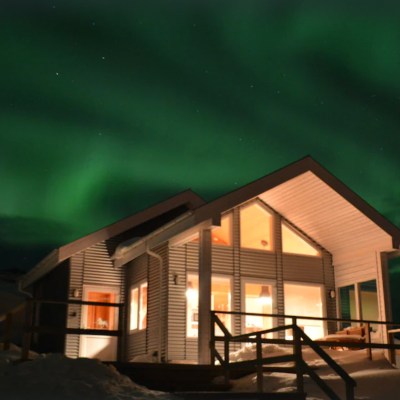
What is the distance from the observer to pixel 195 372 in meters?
13.2

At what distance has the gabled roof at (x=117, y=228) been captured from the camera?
18.8 meters

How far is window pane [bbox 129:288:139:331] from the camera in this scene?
1888 centimetres

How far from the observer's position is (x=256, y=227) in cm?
1836

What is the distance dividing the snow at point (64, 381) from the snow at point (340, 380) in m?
2.71

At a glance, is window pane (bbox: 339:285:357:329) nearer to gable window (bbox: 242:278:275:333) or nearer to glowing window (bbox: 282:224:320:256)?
glowing window (bbox: 282:224:320:256)

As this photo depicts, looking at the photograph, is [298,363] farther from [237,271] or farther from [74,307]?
[74,307]

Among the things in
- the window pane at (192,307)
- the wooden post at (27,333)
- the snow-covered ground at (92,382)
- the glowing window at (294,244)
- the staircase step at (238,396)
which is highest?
the glowing window at (294,244)

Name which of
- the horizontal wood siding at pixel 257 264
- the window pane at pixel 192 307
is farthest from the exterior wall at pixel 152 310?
the horizontal wood siding at pixel 257 264

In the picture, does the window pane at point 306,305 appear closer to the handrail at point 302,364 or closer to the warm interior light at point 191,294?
the warm interior light at point 191,294

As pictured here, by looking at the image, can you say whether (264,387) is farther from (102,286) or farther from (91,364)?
(102,286)

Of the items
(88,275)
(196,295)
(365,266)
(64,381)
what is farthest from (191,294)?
(64,381)

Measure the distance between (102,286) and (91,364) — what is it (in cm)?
806

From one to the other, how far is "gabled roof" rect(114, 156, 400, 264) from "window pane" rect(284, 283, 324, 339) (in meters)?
1.41

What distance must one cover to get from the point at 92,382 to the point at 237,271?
24.3ft
